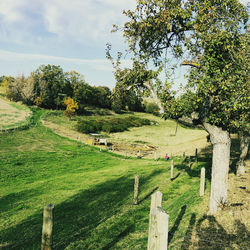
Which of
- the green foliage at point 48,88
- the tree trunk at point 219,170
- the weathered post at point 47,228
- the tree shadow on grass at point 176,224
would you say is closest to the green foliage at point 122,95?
the tree trunk at point 219,170

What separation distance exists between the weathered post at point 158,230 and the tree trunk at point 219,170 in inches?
255

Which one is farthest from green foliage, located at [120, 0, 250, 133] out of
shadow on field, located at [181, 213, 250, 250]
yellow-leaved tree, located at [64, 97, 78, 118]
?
yellow-leaved tree, located at [64, 97, 78, 118]

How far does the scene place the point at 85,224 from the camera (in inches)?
403

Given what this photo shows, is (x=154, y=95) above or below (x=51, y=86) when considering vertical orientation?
below

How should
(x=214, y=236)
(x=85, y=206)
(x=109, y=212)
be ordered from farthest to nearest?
(x=85, y=206)
(x=109, y=212)
(x=214, y=236)

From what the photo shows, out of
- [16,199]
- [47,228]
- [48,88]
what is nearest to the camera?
[47,228]

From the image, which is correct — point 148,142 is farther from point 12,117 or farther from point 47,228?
point 47,228

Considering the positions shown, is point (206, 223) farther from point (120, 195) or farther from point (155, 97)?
point (120, 195)

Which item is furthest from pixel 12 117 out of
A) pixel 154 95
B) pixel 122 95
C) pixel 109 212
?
pixel 154 95

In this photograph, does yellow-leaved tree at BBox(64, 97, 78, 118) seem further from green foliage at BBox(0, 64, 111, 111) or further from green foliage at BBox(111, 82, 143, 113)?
green foliage at BBox(111, 82, 143, 113)

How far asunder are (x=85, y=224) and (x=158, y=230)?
24.8ft

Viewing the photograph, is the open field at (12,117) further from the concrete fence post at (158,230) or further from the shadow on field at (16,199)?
the concrete fence post at (158,230)

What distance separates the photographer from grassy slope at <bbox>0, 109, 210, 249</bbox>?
855cm

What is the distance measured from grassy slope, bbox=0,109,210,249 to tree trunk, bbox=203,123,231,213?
107 cm
